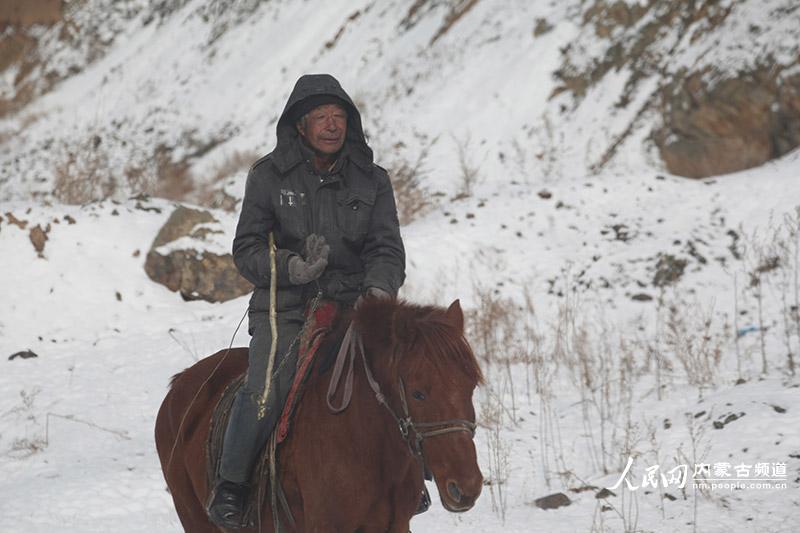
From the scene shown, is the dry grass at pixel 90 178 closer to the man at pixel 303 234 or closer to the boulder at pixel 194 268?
the boulder at pixel 194 268

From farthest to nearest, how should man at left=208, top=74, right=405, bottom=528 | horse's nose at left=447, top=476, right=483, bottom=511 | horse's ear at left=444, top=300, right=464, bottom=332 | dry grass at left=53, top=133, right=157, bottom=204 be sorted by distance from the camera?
dry grass at left=53, top=133, right=157, bottom=204
man at left=208, top=74, right=405, bottom=528
horse's ear at left=444, top=300, right=464, bottom=332
horse's nose at left=447, top=476, right=483, bottom=511

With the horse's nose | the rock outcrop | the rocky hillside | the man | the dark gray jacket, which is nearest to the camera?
the horse's nose

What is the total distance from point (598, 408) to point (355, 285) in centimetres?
446

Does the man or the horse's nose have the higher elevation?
the man

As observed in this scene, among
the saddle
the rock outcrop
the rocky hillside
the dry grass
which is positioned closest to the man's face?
the saddle

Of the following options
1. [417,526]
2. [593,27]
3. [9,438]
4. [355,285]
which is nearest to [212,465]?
[355,285]

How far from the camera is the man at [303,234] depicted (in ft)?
10.1

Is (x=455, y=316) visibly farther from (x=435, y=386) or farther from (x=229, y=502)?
(x=229, y=502)

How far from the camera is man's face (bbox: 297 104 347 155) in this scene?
10.9ft

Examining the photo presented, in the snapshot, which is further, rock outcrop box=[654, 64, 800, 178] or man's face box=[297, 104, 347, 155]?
rock outcrop box=[654, 64, 800, 178]

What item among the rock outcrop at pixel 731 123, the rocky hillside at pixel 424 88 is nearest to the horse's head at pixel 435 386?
the rocky hillside at pixel 424 88

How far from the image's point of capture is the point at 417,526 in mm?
5117

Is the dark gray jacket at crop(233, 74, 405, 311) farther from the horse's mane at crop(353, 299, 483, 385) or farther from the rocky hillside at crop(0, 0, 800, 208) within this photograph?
the rocky hillside at crop(0, 0, 800, 208)

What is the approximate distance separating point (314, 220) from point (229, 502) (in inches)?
50.5
